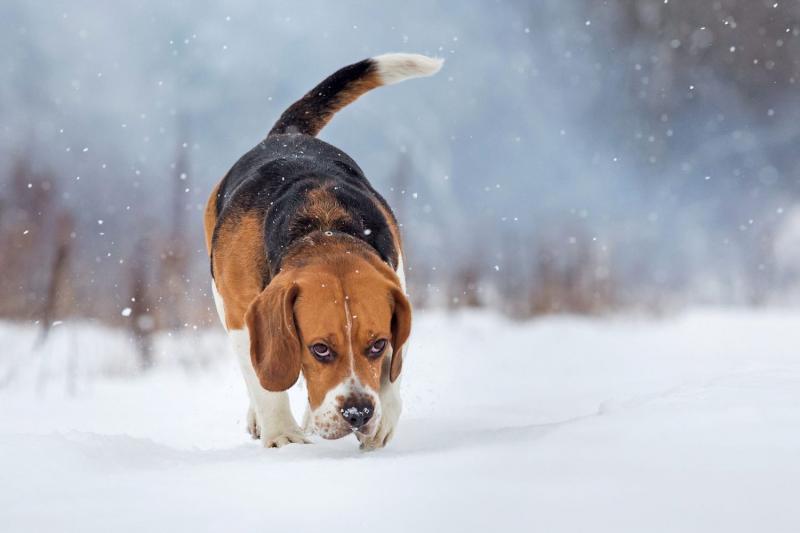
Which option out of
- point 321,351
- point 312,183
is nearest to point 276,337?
point 321,351

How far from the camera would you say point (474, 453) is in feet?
8.65

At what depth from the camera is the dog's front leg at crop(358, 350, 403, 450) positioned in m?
3.78

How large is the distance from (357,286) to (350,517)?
1540 mm

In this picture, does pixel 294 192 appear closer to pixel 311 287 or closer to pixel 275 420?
pixel 311 287

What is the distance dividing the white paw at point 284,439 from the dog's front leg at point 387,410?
0.47 meters

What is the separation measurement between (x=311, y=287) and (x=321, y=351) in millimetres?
270

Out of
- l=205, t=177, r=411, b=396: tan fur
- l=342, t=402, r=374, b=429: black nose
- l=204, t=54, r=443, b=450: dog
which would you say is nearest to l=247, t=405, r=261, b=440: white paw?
l=204, t=54, r=443, b=450: dog

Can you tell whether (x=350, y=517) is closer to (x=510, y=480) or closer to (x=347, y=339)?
(x=510, y=480)

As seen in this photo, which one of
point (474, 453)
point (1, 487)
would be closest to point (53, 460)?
point (1, 487)

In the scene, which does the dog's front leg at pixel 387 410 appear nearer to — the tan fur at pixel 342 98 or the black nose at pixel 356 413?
the black nose at pixel 356 413

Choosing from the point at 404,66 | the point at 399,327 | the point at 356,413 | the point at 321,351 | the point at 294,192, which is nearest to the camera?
the point at 356,413

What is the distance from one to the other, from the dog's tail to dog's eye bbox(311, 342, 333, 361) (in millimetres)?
2917

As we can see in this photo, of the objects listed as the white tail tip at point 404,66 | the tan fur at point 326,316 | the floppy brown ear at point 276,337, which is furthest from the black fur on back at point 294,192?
A: the white tail tip at point 404,66

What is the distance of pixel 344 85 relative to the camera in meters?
6.18
